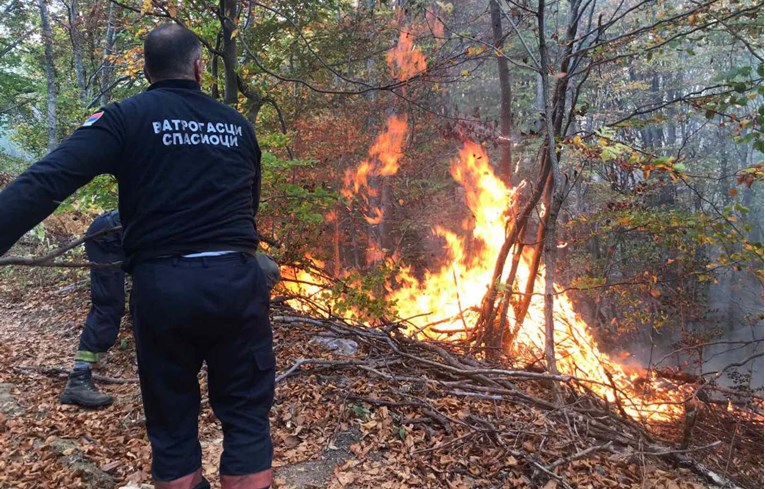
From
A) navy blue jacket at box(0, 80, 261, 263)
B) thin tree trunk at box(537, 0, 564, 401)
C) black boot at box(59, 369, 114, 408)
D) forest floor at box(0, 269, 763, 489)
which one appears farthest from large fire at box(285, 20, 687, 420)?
navy blue jacket at box(0, 80, 261, 263)

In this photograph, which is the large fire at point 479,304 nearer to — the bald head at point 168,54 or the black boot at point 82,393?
the black boot at point 82,393

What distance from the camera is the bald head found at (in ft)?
7.55

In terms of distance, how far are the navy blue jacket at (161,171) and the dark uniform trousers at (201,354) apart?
0.38 ft

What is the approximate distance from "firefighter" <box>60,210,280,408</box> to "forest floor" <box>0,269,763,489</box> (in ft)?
0.47

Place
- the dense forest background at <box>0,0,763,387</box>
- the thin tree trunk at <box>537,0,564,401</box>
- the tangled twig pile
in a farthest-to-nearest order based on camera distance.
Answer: the dense forest background at <box>0,0,763,387</box> → the thin tree trunk at <box>537,0,564,401</box> → the tangled twig pile

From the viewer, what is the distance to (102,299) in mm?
4133

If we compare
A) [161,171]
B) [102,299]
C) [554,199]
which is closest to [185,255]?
[161,171]

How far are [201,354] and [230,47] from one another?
4.48 m

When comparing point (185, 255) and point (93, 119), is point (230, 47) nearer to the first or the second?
point (93, 119)

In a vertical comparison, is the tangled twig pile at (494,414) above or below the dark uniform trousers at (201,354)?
below

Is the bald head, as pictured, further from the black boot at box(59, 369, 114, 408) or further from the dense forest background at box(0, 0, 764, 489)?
the black boot at box(59, 369, 114, 408)

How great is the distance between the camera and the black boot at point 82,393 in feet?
12.9

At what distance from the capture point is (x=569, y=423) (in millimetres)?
3984

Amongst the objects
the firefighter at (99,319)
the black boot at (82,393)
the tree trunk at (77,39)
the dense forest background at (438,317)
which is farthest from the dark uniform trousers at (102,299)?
the tree trunk at (77,39)
